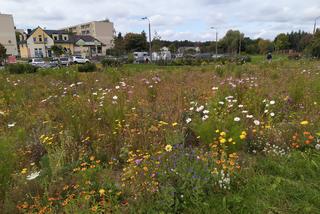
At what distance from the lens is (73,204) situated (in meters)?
2.01

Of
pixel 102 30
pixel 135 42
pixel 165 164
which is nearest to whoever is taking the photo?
pixel 165 164

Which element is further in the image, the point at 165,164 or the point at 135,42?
the point at 135,42

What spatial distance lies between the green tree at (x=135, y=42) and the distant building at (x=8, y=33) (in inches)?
1261

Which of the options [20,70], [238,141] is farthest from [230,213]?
[20,70]

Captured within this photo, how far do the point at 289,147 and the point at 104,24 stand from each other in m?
99.4

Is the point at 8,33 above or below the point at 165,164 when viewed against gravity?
above

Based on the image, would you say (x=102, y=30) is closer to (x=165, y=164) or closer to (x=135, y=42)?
(x=135, y=42)

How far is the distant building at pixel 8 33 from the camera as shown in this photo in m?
67.3

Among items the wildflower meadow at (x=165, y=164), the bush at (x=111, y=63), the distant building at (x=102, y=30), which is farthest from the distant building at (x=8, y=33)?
the wildflower meadow at (x=165, y=164)

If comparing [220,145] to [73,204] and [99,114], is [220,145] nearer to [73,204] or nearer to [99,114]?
[73,204]

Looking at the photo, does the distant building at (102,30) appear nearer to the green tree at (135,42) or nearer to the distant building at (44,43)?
the green tree at (135,42)

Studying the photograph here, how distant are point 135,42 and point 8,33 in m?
36.1

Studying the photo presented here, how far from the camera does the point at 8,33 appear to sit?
68125mm

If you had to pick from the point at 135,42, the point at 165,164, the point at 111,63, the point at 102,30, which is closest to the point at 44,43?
the point at 135,42
